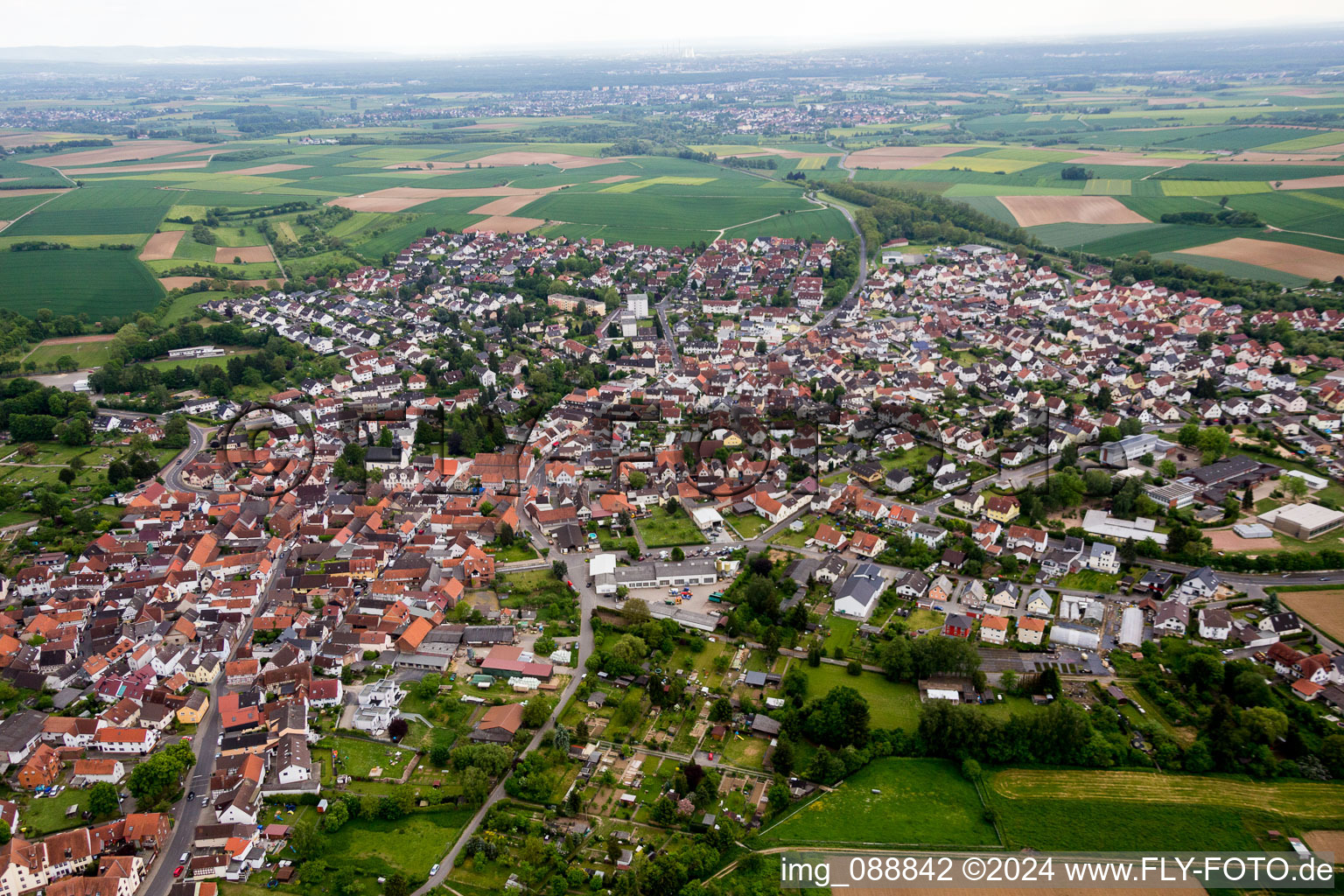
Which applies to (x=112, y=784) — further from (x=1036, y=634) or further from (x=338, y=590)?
(x=1036, y=634)

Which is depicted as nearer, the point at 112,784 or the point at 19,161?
the point at 112,784

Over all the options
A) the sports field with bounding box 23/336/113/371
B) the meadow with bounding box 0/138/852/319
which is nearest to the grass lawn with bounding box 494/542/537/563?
the sports field with bounding box 23/336/113/371

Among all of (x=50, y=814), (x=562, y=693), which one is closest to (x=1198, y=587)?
(x=562, y=693)

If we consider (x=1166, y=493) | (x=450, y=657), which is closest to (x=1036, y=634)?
(x=1166, y=493)

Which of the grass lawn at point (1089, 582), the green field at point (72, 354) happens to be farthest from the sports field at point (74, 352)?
the grass lawn at point (1089, 582)

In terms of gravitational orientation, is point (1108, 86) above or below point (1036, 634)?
above

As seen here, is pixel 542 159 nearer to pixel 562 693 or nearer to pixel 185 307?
pixel 185 307
